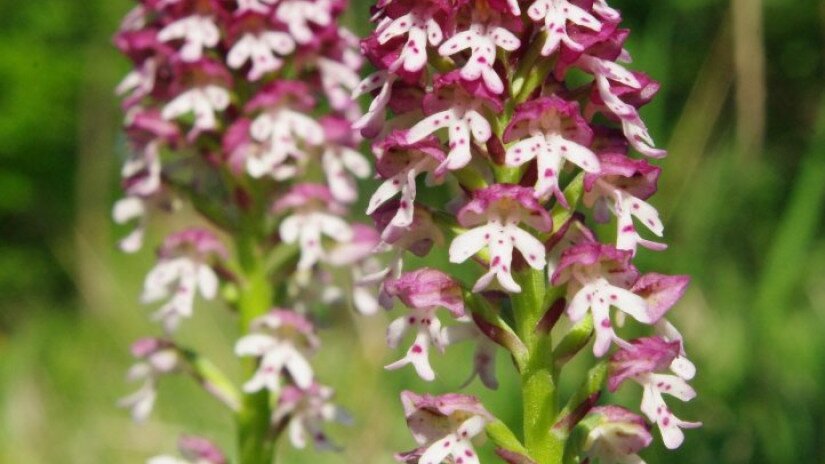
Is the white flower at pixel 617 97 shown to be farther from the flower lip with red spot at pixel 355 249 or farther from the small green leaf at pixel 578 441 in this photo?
the flower lip with red spot at pixel 355 249

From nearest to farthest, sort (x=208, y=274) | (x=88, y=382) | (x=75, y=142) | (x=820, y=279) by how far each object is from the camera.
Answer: (x=208, y=274) → (x=820, y=279) → (x=88, y=382) → (x=75, y=142)

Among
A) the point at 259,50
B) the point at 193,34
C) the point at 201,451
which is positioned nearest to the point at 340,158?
the point at 259,50

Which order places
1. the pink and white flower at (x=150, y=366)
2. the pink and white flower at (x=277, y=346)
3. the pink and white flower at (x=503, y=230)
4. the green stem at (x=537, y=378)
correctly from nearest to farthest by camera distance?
the pink and white flower at (x=503, y=230), the green stem at (x=537, y=378), the pink and white flower at (x=277, y=346), the pink and white flower at (x=150, y=366)

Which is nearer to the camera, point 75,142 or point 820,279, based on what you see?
point 820,279

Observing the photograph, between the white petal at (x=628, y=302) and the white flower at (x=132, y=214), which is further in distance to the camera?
the white flower at (x=132, y=214)

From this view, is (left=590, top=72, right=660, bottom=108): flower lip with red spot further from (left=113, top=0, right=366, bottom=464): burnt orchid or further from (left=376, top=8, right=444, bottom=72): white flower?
(left=113, top=0, right=366, bottom=464): burnt orchid

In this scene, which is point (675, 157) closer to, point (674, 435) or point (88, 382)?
point (674, 435)

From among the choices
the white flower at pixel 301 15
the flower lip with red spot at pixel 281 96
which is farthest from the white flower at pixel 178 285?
the white flower at pixel 301 15

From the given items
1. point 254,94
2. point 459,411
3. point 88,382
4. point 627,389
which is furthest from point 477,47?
point 88,382
